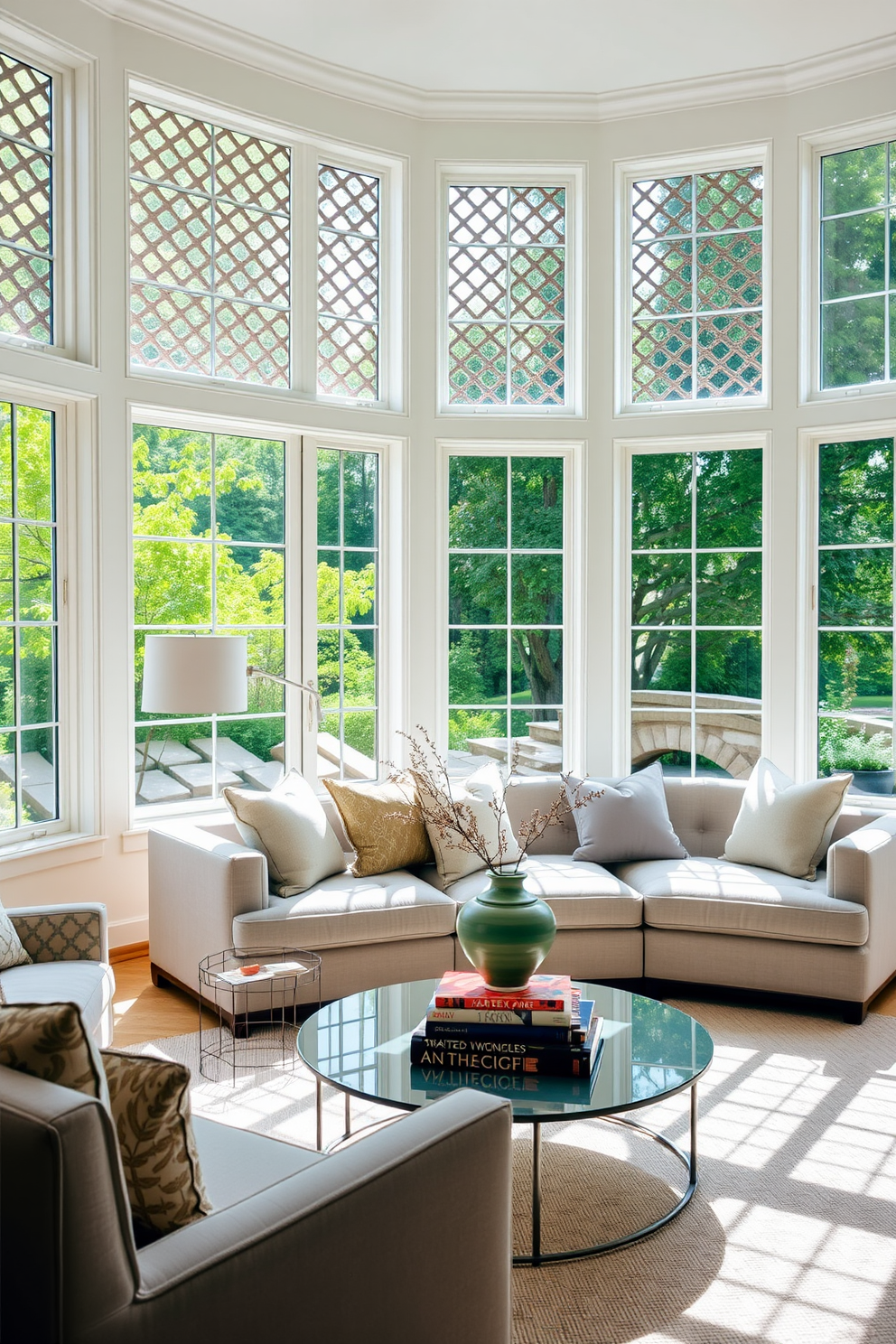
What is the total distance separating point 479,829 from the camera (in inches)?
167

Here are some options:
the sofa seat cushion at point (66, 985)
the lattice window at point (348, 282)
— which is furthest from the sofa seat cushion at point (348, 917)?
the lattice window at point (348, 282)

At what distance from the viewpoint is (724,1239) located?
2428 mm

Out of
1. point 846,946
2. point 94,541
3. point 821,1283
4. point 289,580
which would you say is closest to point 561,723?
point 289,580

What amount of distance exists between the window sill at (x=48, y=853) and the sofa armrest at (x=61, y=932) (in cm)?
90

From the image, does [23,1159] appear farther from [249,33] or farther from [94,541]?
[249,33]

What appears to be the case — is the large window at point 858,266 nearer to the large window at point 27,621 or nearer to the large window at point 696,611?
the large window at point 696,611

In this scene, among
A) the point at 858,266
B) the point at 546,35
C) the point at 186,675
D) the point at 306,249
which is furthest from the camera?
the point at 306,249

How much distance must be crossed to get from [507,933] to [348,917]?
4.03ft

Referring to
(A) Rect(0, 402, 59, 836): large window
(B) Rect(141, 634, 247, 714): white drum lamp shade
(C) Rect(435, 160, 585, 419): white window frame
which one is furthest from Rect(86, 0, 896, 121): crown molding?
(B) Rect(141, 634, 247, 714): white drum lamp shade

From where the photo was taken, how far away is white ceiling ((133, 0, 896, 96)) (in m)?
4.48

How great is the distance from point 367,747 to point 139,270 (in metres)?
2.47

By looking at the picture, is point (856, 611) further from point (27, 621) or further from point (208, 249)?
point (27, 621)

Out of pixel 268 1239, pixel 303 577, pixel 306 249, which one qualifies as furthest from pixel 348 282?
pixel 268 1239

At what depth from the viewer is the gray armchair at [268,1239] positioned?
1.24m
